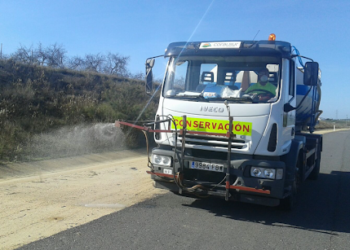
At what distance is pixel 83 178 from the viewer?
8.61 m

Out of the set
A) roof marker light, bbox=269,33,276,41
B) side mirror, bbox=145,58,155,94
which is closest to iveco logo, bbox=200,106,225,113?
side mirror, bbox=145,58,155,94

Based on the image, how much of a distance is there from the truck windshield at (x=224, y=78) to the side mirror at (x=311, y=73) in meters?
0.68

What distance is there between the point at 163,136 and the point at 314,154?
16.9ft

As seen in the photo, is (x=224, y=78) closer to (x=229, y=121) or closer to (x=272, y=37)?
(x=229, y=121)

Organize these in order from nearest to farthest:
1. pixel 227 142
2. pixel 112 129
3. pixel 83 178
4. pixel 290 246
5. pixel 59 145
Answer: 1. pixel 290 246
2. pixel 227 142
3. pixel 83 178
4. pixel 59 145
5. pixel 112 129

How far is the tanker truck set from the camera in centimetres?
560

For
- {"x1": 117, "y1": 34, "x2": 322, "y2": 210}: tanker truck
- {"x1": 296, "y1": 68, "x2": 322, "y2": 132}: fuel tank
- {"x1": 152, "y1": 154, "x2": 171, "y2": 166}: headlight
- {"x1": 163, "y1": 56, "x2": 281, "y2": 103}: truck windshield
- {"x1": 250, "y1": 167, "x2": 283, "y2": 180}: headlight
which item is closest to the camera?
{"x1": 250, "y1": 167, "x2": 283, "y2": 180}: headlight

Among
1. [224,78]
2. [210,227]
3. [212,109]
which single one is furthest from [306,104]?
[210,227]

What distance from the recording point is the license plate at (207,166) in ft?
18.7

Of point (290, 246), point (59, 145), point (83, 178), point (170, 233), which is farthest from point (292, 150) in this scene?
point (59, 145)

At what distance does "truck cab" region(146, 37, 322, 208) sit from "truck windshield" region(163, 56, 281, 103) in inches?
0.7

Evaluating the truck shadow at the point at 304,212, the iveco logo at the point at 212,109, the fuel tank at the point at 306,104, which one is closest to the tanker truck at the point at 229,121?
the iveco logo at the point at 212,109

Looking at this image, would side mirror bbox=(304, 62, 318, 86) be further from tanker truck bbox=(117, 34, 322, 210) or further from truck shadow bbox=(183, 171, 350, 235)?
truck shadow bbox=(183, 171, 350, 235)

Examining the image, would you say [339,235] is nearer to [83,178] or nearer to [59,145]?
[83,178]
